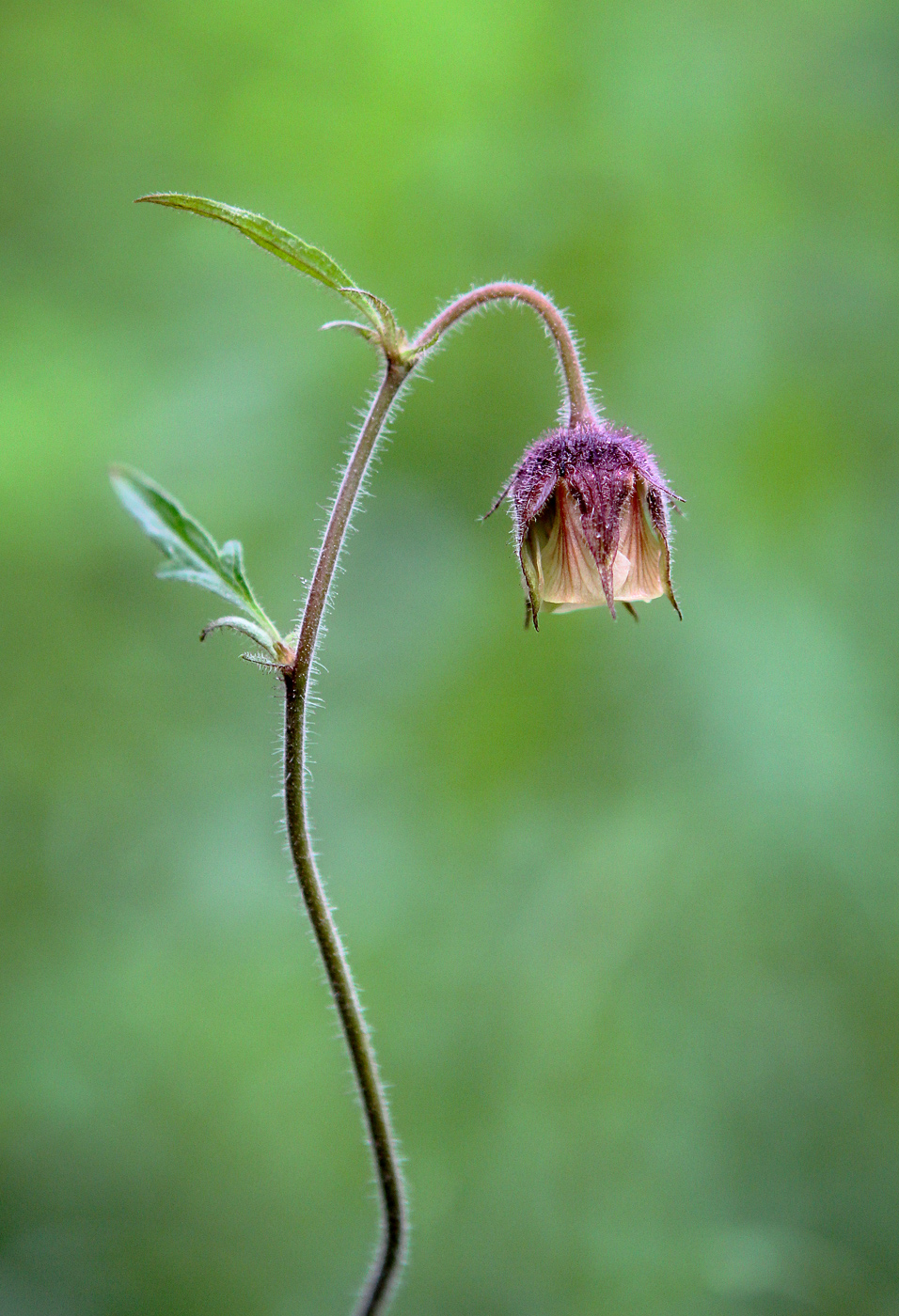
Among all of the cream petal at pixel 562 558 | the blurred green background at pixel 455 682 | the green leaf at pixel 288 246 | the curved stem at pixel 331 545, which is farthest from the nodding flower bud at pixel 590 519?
the blurred green background at pixel 455 682

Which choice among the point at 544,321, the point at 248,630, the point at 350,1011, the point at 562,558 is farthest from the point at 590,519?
the point at 350,1011

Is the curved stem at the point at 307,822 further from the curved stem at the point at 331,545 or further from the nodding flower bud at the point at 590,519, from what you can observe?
the nodding flower bud at the point at 590,519

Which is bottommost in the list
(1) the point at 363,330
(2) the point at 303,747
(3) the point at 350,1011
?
(3) the point at 350,1011

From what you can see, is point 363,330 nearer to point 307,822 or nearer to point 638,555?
point 638,555

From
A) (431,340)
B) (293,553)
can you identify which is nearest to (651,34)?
(293,553)

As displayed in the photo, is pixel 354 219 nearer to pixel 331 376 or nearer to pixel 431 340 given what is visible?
pixel 331 376

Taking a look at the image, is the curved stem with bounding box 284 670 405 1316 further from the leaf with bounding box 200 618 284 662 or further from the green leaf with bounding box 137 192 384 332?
the green leaf with bounding box 137 192 384 332
